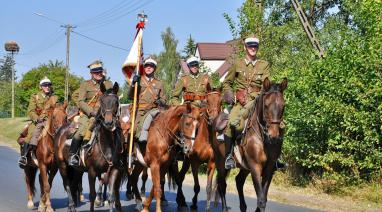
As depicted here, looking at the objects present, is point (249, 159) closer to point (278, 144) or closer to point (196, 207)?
point (278, 144)

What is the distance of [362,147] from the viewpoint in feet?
54.0

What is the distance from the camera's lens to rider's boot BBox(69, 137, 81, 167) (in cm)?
1213

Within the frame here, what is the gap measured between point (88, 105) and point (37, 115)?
238 centimetres

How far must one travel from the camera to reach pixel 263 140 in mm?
10523

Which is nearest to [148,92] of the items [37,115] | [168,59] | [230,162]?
[230,162]

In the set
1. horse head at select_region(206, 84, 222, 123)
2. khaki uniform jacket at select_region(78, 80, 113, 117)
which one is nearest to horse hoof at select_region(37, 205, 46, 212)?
khaki uniform jacket at select_region(78, 80, 113, 117)

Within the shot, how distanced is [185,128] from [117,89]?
1572 mm

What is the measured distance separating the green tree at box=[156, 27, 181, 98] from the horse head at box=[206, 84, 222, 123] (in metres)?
70.8

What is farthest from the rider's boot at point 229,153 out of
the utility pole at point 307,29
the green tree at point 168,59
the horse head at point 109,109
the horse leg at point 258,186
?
the green tree at point 168,59

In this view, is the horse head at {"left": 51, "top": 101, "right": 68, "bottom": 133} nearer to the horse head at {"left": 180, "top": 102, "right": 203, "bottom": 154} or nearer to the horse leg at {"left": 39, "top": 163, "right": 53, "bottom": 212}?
the horse leg at {"left": 39, "top": 163, "right": 53, "bottom": 212}

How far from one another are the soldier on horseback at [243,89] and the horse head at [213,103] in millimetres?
678

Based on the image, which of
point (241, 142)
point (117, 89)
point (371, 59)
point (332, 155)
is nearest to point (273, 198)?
point (332, 155)

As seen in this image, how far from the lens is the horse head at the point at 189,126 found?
1183 centimetres

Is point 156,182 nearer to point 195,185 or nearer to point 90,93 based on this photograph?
point 195,185
